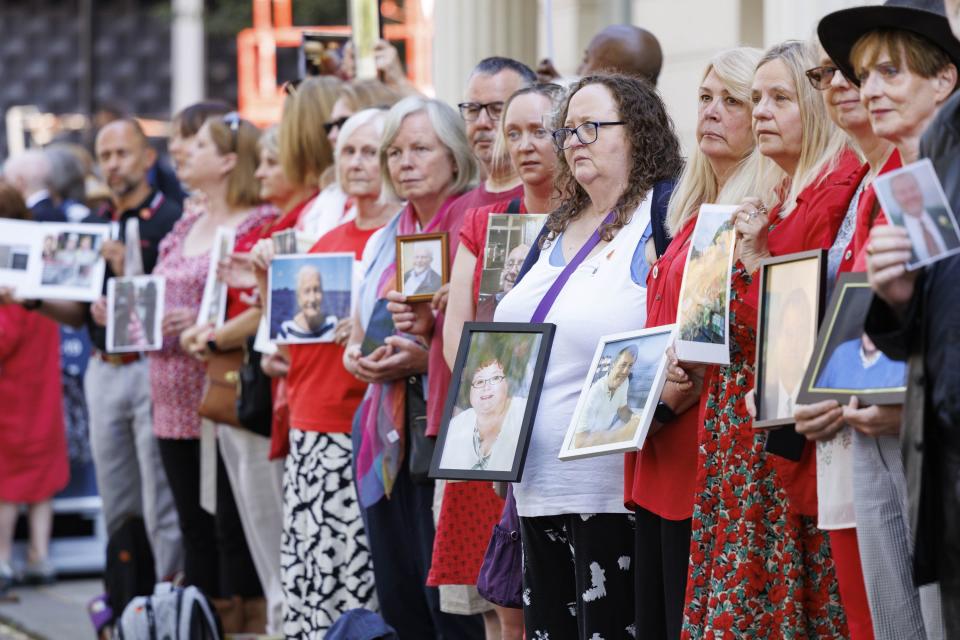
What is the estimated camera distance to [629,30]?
19.0 feet

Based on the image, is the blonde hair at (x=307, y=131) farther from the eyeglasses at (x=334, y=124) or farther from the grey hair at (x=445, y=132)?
the grey hair at (x=445, y=132)

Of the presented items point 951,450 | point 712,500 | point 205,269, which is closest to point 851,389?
point 951,450

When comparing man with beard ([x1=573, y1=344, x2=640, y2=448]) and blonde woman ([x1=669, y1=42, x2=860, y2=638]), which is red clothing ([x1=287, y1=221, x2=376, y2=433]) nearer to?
man with beard ([x1=573, y1=344, x2=640, y2=448])

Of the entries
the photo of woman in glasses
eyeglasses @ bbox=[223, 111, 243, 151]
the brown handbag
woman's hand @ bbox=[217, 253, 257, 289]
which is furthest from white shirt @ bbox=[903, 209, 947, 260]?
eyeglasses @ bbox=[223, 111, 243, 151]

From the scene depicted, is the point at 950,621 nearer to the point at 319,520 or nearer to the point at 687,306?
the point at 687,306

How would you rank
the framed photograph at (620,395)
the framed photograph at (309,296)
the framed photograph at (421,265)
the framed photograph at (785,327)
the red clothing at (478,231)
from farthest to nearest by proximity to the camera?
the framed photograph at (309,296)
the framed photograph at (421,265)
the red clothing at (478,231)
the framed photograph at (620,395)
the framed photograph at (785,327)

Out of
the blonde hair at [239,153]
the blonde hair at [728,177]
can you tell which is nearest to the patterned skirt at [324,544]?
the blonde hair at [239,153]

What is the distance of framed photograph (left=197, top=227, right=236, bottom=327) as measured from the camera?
6.97m

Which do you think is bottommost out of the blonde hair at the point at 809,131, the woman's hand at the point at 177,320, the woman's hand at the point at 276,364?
the woman's hand at the point at 276,364

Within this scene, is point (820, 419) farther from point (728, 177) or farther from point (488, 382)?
point (488, 382)

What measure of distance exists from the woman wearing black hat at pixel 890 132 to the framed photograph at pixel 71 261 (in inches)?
203

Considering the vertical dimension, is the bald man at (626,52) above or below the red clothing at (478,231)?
above

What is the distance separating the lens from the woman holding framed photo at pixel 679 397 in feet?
12.9

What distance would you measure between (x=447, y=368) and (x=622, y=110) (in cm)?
112
